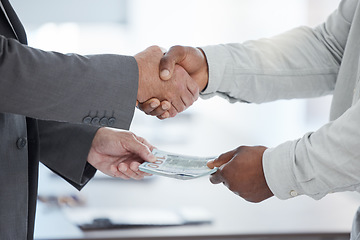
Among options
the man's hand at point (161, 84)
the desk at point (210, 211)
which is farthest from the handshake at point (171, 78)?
the desk at point (210, 211)

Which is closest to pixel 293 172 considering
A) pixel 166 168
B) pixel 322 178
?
pixel 322 178

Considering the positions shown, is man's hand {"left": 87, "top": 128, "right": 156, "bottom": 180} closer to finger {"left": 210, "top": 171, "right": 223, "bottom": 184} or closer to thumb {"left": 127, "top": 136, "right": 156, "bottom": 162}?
thumb {"left": 127, "top": 136, "right": 156, "bottom": 162}

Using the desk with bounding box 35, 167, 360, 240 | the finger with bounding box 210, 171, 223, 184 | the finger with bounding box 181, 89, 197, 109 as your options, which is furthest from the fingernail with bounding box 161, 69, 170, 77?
the desk with bounding box 35, 167, 360, 240

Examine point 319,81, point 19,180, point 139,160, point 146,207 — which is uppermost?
point 319,81

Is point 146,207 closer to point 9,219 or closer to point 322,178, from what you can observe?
point 9,219

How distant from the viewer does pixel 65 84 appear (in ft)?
4.35

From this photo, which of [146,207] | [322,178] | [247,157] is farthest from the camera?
[146,207]

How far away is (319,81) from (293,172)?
0.51 meters

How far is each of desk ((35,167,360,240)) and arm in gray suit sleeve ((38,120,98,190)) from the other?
0.40 meters

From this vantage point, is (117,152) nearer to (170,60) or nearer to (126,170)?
(126,170)

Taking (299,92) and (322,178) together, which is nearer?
(322,178)

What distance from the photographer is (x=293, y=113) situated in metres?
4.65

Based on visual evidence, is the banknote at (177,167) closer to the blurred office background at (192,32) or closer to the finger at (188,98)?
the finger at (188,98)

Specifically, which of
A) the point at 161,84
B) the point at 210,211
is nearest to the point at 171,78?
the point at 161,84
